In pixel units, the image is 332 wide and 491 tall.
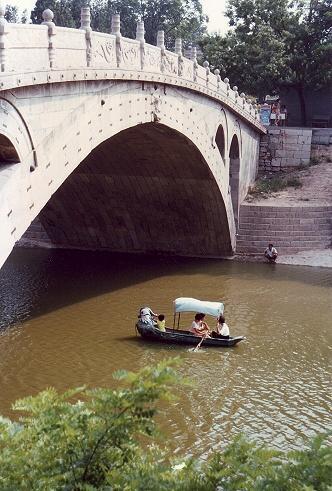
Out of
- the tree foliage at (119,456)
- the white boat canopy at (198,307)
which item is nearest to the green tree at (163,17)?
the white boat canopy at (198,307)

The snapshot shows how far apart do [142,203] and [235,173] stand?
4.89 metres

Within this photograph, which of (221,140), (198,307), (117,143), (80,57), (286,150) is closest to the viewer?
(80,57)

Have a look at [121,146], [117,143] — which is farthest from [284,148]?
[117,143]

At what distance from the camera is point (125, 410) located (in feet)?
19.2

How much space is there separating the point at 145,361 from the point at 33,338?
3374 millimetres

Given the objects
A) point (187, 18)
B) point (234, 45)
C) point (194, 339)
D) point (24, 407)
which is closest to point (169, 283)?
point (194, 339)

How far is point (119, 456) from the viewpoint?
6.10 meters

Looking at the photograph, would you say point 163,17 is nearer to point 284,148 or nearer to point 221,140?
point 284,148

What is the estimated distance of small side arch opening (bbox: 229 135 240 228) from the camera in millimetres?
32062

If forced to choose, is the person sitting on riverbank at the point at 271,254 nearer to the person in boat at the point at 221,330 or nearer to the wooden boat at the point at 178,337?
the wooden boat at the point at 178,337

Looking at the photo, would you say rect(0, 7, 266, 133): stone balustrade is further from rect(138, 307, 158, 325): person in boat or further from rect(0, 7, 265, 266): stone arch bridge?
rect(138, 307, 158, 325): person in boat

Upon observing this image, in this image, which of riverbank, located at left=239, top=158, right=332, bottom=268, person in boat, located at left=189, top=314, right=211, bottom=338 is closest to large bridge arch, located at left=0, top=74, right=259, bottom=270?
riverbank, located at left=239, top=158, right=332, bottom=268

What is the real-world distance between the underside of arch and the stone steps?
1.32 m

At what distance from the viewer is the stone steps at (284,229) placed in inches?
1225
